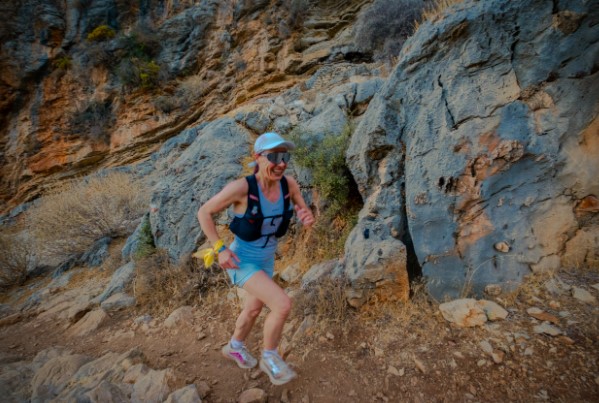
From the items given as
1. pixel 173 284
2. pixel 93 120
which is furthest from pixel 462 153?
pixel 93 120

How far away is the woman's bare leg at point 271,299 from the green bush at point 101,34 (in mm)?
17825

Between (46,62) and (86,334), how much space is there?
53.6ft

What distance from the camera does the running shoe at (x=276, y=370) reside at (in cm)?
232

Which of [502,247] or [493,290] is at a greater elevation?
[502,247]

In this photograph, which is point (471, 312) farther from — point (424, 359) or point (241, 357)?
point (241, 357)

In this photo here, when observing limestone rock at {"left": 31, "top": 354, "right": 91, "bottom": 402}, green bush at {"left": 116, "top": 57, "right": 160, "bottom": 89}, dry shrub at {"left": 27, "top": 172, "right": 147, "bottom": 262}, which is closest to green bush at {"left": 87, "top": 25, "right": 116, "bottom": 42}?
green bush at {"left": 116, "top": 57, "right": 160, "bottom": 89}

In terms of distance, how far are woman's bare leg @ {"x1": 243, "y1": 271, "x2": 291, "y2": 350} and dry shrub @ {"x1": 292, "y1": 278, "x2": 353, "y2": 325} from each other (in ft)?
2.79

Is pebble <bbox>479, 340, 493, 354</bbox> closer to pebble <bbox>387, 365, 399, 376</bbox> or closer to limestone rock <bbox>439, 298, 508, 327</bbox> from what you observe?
limestone rock <bbox>439, 298, 508, 327</bbox>

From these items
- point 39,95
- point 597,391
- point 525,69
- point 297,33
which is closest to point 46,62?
point 39,95

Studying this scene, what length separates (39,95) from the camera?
45.8 ft

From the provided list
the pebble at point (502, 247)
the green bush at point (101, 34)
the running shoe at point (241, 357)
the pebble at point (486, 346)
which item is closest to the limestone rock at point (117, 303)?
the running shoe at point (241, 357)

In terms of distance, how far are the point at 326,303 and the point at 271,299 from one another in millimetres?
1090

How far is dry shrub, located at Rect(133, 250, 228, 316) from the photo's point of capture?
4.10m

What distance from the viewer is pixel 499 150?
9.28 ft
